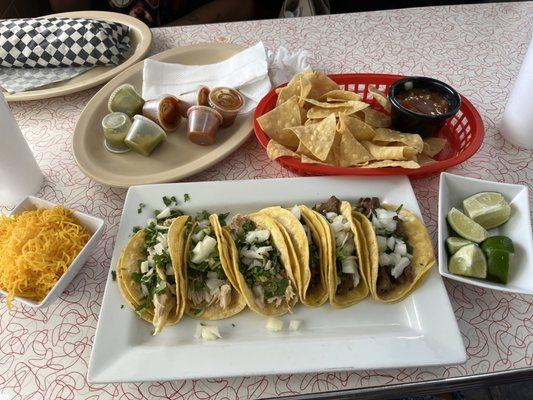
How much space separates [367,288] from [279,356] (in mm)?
344

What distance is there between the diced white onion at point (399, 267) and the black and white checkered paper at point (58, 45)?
5.60ft

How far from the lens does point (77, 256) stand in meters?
1.20

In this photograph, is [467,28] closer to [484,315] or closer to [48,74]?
[484,315]

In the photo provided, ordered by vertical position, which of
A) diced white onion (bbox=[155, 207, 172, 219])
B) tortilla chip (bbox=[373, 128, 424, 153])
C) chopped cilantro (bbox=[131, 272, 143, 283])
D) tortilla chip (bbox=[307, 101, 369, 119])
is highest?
tortilla chip (bbox=[307, 101, 369, 119])

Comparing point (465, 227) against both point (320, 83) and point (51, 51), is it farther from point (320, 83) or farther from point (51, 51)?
point (51, 51)

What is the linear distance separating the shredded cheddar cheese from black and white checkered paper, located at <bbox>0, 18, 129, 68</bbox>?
1.06 metres

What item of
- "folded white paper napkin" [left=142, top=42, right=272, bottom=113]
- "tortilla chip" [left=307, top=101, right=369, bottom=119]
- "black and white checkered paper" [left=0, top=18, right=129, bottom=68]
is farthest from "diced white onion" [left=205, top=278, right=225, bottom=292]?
"black and white checkered paper" [left=0, top=18, right=129, bottom=68]

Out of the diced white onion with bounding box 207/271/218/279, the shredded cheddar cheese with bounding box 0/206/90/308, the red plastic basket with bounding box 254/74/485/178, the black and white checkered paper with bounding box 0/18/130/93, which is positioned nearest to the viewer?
the shredded cheddar cheese with bounding box 0/206/90/308

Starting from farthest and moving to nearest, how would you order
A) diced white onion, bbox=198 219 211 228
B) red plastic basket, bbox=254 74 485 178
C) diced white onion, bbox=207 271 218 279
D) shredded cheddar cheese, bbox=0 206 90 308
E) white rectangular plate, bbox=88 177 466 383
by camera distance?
red plastic basket, bbox=254 74 485 178 → diced white onion, bbox=198 219 211 228 → diced white onion, bbox=207 271 218 279 → shredded cheddar cheese, bbox=0 206 90 308 → white rectangular plate, bbox=88 177 466 383

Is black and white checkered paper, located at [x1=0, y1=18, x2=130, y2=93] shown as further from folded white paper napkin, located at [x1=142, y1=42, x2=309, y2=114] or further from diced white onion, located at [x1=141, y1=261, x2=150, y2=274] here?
diced white onion, located at [x1=141, y1=261, x2=150, y2=274]

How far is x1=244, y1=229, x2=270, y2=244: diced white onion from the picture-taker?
49.6 inches

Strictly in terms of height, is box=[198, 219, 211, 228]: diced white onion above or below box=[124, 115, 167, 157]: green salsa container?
below

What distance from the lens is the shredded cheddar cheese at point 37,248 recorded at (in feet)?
3.72

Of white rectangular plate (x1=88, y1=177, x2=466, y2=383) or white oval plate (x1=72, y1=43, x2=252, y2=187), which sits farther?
white oval plate (x1=72, y1=43, x2=252, y2=187)
